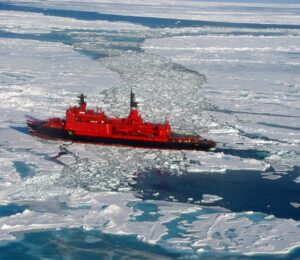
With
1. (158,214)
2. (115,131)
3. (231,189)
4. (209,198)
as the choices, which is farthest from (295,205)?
(115,131)

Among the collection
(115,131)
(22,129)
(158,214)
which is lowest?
(158,214)

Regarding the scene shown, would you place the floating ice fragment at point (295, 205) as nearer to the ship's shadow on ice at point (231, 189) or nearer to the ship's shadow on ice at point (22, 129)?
the ship's shadow on ice at point (231, 189)

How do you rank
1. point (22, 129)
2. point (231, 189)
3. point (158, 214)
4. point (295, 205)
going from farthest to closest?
1. point (22, 129)
2. point (231, 189)
3. point (295, 205)
4. point (158, 214)

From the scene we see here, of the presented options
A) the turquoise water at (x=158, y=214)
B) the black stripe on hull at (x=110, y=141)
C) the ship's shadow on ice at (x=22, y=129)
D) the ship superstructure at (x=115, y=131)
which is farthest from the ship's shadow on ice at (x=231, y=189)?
the ship's shadow on ice at (x=22, y=129)

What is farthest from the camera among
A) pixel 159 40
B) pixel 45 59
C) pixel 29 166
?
pixel 159 40

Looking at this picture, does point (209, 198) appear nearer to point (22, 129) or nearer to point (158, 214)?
point (158, 214)

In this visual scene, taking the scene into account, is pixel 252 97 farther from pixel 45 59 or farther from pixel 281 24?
pixel 281 24

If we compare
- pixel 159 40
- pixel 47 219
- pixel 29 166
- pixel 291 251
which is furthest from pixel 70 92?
pixel 159 40
